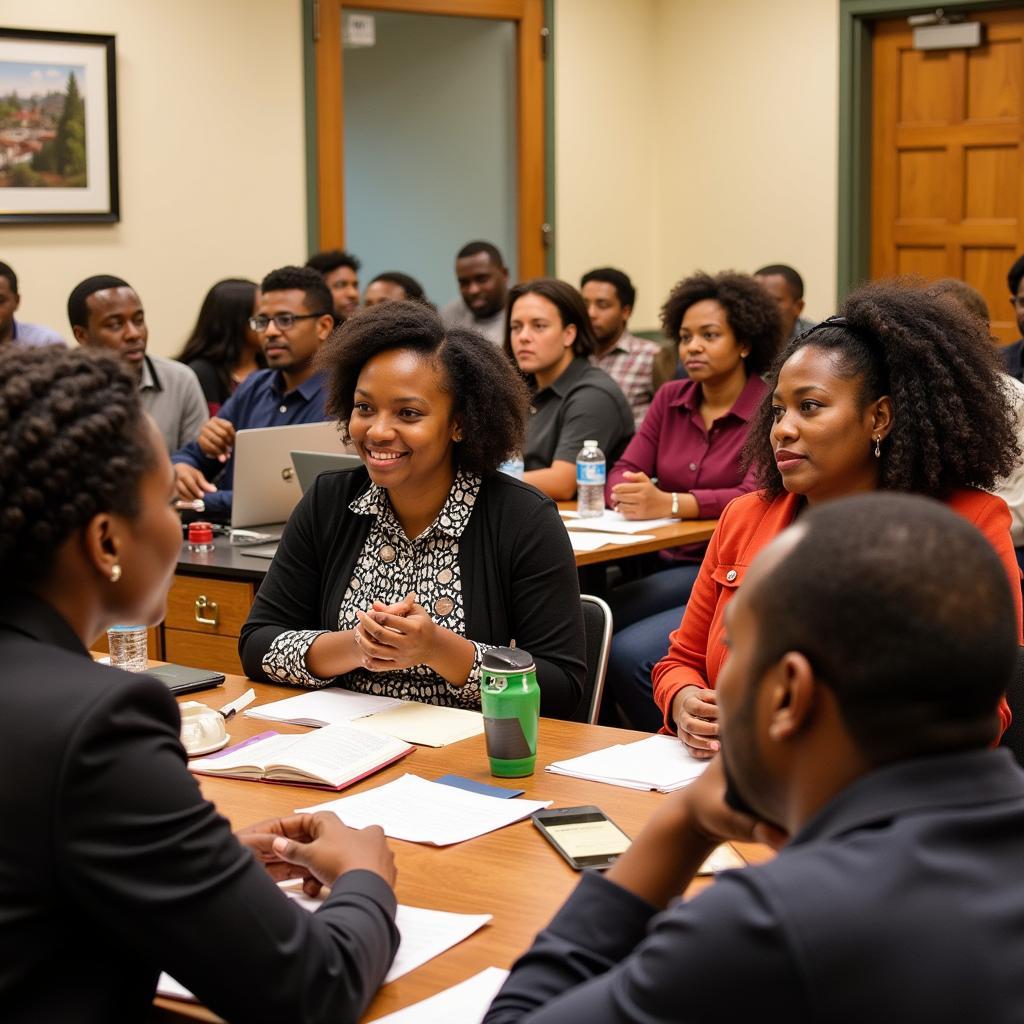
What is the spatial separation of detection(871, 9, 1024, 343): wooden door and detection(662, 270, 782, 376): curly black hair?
272cm

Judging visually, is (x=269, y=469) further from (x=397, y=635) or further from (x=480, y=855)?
(x=480, y=855)

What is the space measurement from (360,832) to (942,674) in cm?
92

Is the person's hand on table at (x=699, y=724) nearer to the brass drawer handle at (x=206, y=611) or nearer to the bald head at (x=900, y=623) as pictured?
the bald head at (x=900, y=623)

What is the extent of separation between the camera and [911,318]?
2590 millimetres

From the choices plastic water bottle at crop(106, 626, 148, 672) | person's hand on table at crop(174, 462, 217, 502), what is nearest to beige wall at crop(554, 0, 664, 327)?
person's hand on table at crop(174, 462, 217, 502)

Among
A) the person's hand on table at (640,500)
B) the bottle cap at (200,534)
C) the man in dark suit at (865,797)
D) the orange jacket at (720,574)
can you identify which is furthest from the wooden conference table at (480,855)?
the person's hand on table at (640,500)

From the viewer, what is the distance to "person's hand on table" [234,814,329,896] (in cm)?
174

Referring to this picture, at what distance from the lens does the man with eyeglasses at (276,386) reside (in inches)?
193

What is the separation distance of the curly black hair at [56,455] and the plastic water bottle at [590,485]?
136 inches

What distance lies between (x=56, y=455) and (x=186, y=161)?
5711 millimetres

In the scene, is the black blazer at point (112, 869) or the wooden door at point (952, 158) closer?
the black blazer at point (112, 869)

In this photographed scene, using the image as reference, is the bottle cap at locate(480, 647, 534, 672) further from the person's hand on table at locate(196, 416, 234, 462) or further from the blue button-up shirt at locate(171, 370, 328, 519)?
the person's hand on table at locate(196, 416, 234, 462)

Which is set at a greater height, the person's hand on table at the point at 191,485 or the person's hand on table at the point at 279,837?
the person's hand on table at the point at 191,485

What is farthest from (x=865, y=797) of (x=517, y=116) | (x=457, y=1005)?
(x=517, y=116)
